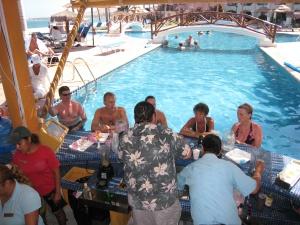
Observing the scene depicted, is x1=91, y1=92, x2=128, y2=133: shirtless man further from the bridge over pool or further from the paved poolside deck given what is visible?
the bridge over pool

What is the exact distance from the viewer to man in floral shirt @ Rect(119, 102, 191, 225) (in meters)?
2.63

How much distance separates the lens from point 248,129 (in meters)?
5.09

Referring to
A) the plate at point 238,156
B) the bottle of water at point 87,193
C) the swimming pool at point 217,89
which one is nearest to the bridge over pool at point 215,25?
the swimming pool at point 217,89

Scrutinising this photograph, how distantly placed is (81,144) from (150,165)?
7.12ft

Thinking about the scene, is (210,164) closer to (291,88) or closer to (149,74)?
(291,88)

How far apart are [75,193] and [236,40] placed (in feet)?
77.7

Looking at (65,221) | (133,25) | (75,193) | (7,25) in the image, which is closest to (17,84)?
(7,25)

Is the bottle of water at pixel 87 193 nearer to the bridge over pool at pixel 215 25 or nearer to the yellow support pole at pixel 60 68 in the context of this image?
the yellow support pole at pixel 60 68

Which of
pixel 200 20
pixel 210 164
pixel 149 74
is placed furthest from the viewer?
pixel 200 20

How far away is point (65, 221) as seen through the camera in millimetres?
3838

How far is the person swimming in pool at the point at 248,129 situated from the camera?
196 inches

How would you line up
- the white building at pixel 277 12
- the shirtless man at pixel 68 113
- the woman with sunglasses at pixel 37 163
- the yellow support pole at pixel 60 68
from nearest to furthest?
the woman with sunglasses at pixel 37 163, the yellow support pole at pixel 60 68, the shirtless man at pixel 68 113, the white building at pixel 277 12

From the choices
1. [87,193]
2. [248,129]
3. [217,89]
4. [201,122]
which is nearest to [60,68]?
[87,193]

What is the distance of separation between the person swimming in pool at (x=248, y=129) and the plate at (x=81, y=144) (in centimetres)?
249
